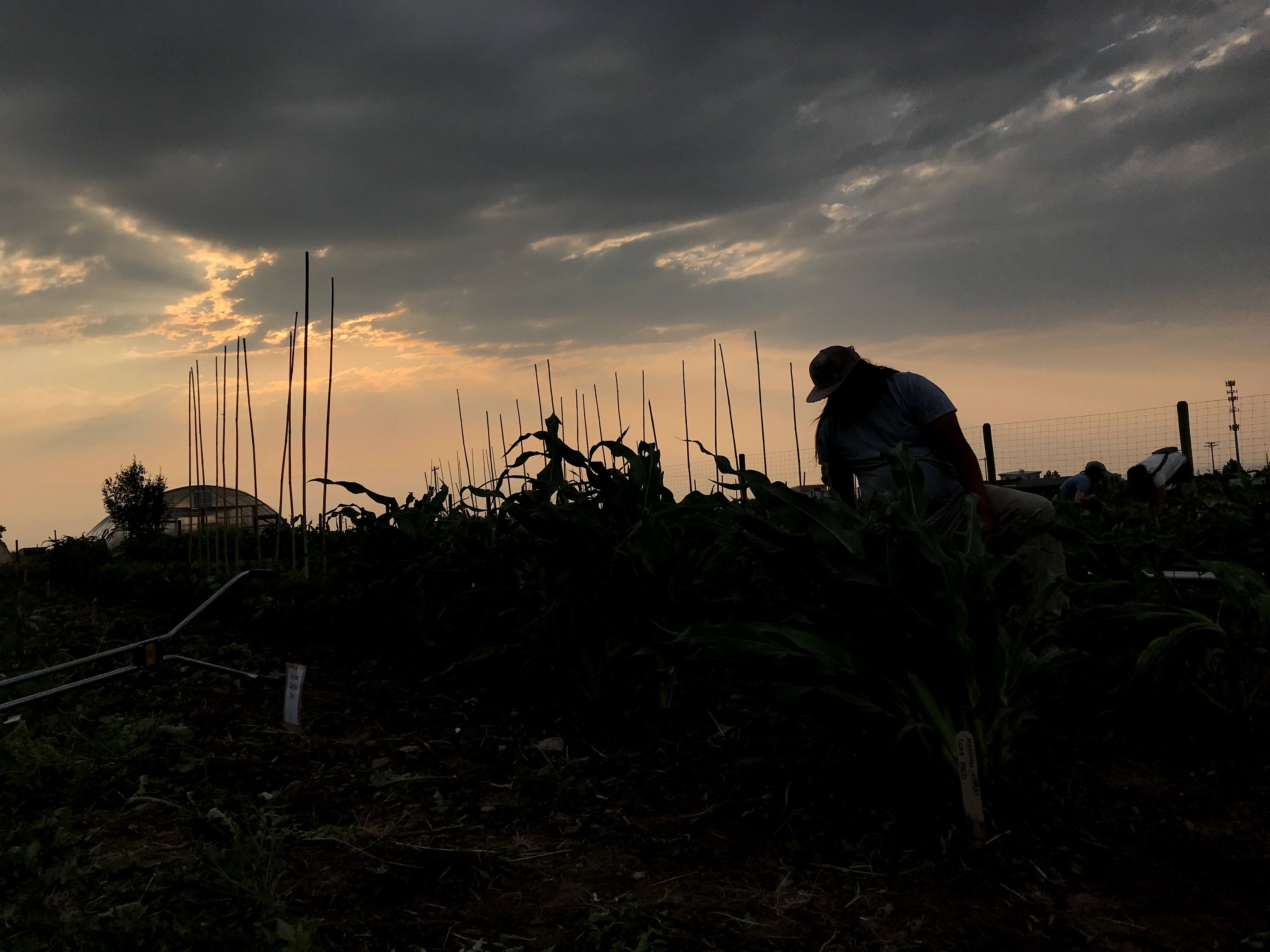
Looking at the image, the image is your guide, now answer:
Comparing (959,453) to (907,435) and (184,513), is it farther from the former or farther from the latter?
(184,513)

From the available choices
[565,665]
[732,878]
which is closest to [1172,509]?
[565,665]

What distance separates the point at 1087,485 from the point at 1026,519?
220 inches

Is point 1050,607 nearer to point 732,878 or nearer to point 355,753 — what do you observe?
point 732,878

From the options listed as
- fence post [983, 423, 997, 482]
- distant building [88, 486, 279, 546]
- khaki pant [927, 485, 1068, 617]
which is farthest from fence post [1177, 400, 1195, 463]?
distant building [88, 486, 279, 546]

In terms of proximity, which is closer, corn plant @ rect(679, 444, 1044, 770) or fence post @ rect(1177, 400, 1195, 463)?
corn plant @ rect(679, 444, 1044, 770)

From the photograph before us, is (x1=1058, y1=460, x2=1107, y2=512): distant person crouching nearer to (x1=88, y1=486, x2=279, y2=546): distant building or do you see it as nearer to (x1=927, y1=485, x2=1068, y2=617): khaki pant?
(x1=927, y1=485, x2=1068, y2=617): khaki pant

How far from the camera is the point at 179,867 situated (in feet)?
7.60

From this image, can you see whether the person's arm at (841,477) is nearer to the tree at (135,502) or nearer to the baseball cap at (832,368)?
the baseball cap at (832,368)

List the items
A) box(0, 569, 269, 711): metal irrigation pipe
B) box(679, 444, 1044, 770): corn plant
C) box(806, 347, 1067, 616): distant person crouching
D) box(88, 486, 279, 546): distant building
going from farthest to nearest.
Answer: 1. box(88, 486, 279, 546): distant building
2. box(806, 347, 1067, 616): distant person crouching
3. box(0, 569, 269, 711): metal irrigation pipe
4. box(679, 444, 1044, 770): corn plant

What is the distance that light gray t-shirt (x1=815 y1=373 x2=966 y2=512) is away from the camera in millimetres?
3523

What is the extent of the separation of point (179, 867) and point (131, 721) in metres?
1.76

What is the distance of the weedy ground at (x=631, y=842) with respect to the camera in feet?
6.17

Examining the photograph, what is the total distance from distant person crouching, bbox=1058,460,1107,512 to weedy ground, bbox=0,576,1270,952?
4.80 m

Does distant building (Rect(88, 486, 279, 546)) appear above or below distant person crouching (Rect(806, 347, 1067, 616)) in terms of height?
above
